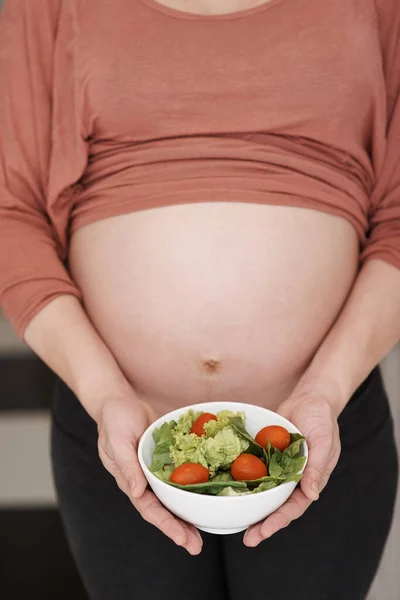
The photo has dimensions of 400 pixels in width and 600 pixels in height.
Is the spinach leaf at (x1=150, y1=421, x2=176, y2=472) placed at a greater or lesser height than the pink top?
lesser

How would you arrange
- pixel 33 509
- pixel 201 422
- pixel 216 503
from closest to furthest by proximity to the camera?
pixel 216 503 → pixel 201 422 → pixel 33 509

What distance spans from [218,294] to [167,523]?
0.31 meters

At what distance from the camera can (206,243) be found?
911 millimetres

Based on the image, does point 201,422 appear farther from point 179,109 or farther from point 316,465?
point 179,109

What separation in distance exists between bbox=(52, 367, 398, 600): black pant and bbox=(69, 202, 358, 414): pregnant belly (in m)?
0.13

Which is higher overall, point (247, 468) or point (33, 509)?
point (247, 468)

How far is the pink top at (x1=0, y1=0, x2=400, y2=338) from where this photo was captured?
0.93 metres

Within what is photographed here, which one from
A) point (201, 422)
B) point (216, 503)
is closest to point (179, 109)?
point (201, 422)

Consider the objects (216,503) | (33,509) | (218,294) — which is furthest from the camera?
(33,509)

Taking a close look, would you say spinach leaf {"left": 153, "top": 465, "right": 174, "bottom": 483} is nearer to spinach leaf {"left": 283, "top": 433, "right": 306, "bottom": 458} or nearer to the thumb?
the thumb

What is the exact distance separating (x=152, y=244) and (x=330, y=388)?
298 mm

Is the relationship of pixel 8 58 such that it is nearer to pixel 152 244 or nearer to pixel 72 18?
pixel 72 18

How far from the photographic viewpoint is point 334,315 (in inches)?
37.8

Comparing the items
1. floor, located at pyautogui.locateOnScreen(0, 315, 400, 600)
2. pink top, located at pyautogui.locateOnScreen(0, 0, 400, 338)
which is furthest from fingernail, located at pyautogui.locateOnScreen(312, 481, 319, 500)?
floor, located at pyautogui.locateOnScreen(0, 315, 400, 600)
